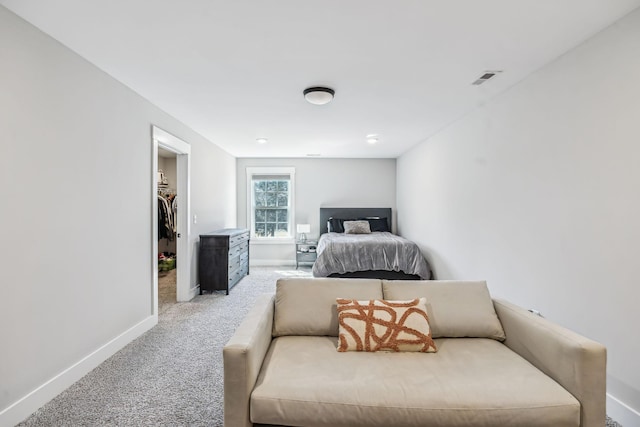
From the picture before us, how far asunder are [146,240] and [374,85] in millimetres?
2823

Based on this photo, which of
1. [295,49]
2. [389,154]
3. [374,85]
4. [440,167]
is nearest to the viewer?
[295,49]

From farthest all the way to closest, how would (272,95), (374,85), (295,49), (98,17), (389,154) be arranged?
(389,154) → (272,95) → (374,85) → (295,49) → (98,17)

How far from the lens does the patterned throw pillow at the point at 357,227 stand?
6.47m

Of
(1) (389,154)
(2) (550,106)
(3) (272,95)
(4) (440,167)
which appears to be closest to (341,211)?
(1) (389,154)

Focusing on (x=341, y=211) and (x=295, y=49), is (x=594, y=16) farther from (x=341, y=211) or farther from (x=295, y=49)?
(x=341, y=211)

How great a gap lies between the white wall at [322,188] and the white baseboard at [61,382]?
162 inches

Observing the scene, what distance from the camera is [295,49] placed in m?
2.31

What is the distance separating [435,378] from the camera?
1538 millimetres

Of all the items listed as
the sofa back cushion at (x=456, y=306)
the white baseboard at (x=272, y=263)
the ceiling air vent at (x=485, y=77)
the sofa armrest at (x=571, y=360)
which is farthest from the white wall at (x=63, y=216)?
the white baseboard at (x=272, y=263)

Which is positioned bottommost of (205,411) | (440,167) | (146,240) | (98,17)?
(205,411)

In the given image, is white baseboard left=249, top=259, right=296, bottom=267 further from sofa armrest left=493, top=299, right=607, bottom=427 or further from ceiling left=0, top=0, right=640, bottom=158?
sofa armrest left=493, top=299, right=607, bottom=427

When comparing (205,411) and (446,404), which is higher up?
(446,404)

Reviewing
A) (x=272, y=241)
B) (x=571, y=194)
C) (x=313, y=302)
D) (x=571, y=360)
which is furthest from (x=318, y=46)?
(x=272, y=241)

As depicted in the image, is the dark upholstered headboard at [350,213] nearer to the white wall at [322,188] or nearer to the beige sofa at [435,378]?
the white wall at [322,188]
